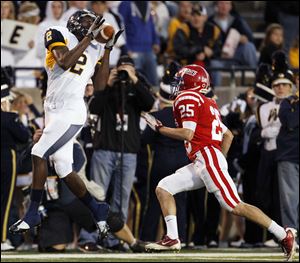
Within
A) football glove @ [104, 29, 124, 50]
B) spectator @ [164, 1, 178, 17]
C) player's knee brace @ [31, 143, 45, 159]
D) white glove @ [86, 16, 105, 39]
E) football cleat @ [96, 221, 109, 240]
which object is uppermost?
spectator @ [164, 1, 178, 17]

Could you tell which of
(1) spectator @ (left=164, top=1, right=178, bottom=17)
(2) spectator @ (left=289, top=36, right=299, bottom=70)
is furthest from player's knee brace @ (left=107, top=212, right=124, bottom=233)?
(1) spectator @ (left=164, top=1, right=178, bottom=17)

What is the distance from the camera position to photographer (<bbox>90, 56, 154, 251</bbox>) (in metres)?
17.2

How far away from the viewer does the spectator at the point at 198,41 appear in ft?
66.6

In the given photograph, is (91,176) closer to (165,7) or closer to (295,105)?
(295,105)

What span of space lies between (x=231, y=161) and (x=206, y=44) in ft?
9.42

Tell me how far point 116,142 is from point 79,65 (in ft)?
14.5

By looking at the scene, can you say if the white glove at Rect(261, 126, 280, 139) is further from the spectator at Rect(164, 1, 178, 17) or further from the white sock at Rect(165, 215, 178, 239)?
the white sock at Rect(165, 215, 178, 239)

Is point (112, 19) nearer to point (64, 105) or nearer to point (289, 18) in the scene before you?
point (289, 18)

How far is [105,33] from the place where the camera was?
12680 millimetres

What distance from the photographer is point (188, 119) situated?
42.2 ft

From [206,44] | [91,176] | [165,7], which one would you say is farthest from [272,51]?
[91,176]

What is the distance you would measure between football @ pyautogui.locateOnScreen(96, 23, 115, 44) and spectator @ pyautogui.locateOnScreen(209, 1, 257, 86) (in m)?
8.30

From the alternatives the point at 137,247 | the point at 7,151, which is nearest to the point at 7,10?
the point at 7,151

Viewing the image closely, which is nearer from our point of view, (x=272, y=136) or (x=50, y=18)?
(x=272, y=136)
